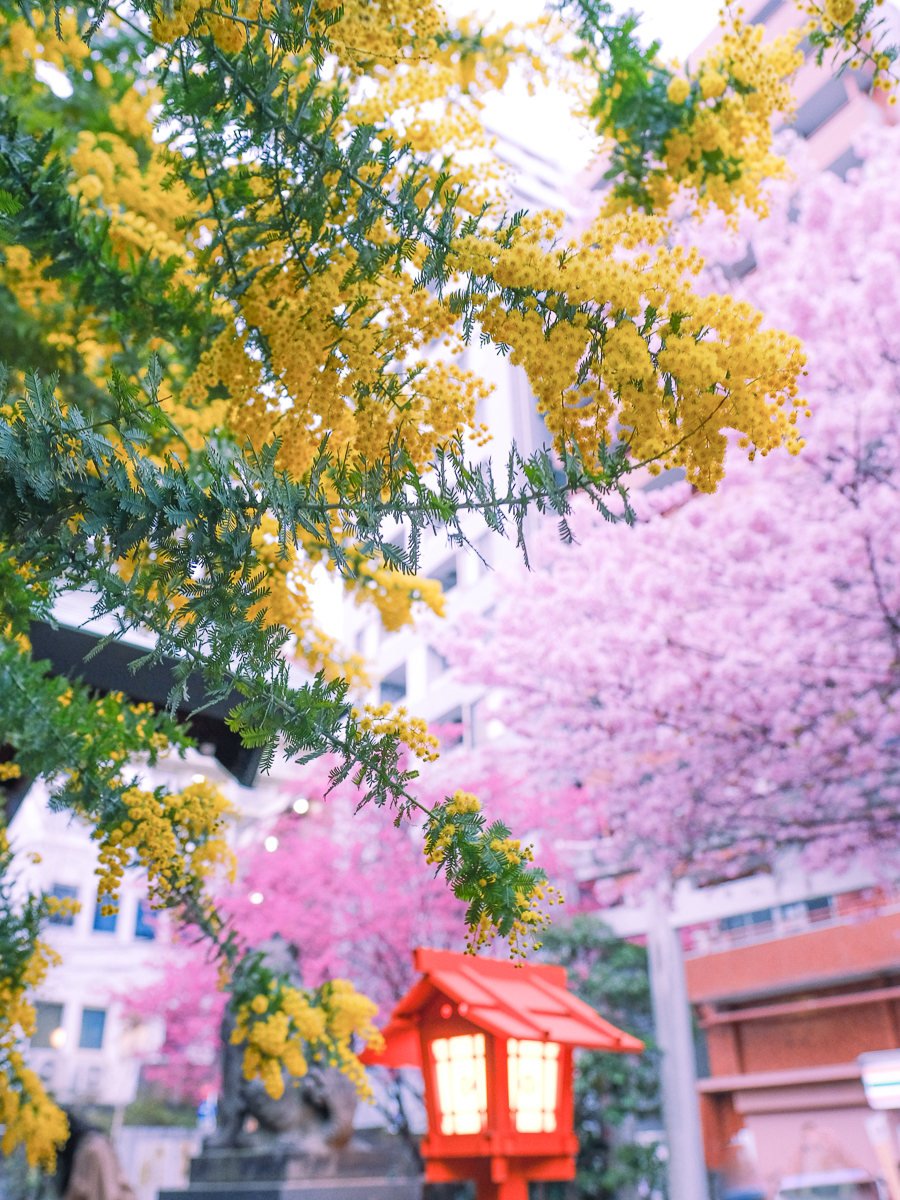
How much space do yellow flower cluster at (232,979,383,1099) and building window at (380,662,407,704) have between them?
49.0 feet

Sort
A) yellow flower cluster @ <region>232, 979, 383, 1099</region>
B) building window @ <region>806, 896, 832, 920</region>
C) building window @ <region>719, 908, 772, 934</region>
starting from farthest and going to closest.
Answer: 1. building window @ <region>719, 908, 772, 934</region>
2. building window @ <region>806, 896, 832, 920</region>
3. yellow flower cluster @ <region>232, 979, 383, 1099</region>

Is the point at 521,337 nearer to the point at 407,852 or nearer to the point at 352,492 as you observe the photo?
the point at 352,492

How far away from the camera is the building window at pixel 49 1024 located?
18.1 metres

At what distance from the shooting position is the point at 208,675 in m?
1.49

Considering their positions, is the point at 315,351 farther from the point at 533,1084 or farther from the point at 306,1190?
the point at 306,1190

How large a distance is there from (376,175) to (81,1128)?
7370 mm

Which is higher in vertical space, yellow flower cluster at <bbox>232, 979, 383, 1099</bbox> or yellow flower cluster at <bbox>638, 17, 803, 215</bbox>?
yellow flower cluster at <bbox>638, 17, 803, 215</bbox>

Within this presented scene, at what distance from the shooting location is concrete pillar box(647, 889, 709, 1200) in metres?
8.90

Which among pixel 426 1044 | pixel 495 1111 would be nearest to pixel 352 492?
pixel 495 1111

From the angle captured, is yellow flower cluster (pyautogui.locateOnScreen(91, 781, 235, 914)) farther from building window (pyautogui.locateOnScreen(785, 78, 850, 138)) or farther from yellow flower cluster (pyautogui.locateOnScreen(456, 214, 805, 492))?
building window (pyautogui.locateOnScreen(785, 78, 850, 138))

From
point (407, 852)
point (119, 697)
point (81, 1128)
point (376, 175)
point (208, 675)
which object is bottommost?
point (81, 1128)

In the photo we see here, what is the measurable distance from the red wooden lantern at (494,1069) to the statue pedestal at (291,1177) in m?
1.82

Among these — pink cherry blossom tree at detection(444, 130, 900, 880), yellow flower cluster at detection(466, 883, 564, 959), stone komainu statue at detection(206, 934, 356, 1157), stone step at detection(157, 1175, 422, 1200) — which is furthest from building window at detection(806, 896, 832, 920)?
yellow flower cluster at detection(466, 883, 564, 959)

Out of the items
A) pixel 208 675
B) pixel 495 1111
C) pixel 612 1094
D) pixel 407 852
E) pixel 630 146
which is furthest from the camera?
pixel 407 852
